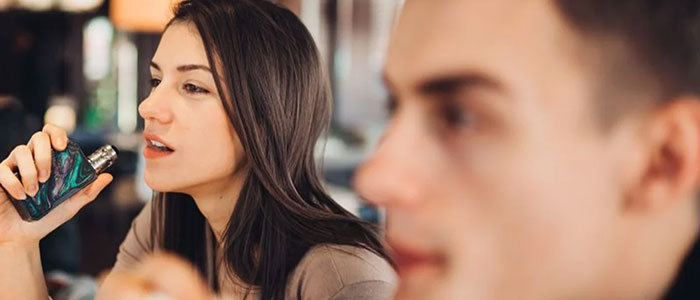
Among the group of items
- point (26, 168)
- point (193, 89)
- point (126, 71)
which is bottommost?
point (126, 71)

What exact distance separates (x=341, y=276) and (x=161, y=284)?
69 centimetres

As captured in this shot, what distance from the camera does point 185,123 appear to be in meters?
1.23

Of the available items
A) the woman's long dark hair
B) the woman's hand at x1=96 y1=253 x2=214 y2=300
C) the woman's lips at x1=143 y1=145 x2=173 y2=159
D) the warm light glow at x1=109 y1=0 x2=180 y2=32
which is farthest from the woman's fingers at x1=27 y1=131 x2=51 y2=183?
the warm light glow at x1=109 y1=0 x2=180 y2=32

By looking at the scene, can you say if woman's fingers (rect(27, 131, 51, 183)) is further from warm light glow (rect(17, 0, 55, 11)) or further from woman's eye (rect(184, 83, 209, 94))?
warm light glow (rect(17, 0, 55, 11))

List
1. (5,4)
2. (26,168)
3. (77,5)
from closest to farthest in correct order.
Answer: (26,168), (5,4), (77,5)

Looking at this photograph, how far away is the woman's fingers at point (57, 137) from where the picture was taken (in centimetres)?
120

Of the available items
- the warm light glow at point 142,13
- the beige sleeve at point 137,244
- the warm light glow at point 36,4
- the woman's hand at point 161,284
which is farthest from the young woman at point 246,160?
the warm light glow at point 36,4

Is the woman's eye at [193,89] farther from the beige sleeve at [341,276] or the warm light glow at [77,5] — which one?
the warm light glow at [77,5]

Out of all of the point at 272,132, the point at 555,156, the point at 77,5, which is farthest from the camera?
the point at 77,5

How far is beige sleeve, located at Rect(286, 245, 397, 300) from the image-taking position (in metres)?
1.16

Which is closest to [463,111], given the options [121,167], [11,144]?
[11,144]

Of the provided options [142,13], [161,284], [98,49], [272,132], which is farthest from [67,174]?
[98,49]

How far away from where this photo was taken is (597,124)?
0.47 metres

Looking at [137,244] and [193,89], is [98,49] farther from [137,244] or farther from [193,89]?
[193,89]
